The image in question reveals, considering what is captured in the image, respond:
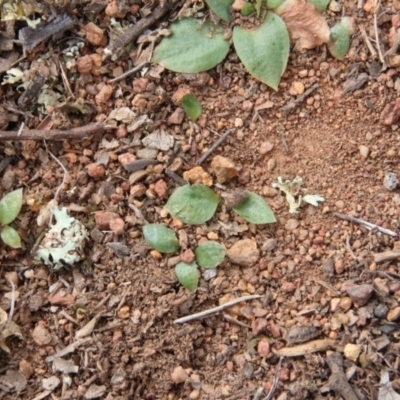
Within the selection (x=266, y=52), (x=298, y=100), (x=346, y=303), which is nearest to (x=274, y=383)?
(x=346, y=303)

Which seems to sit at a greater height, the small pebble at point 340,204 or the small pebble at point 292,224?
the small pebble at point 340,204

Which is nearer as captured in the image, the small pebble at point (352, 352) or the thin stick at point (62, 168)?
the small pebble at point (352, 352)

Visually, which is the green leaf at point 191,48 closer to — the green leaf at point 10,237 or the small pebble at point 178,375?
the green leaf at point 10,237

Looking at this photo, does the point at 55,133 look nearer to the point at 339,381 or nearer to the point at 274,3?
the point at 274,3

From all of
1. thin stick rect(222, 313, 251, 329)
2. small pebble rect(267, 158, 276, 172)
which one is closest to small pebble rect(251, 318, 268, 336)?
thin stick rect(222, 313, 251, 329)

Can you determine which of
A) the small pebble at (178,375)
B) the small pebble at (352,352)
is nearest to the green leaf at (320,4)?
the small pebble at (352,352)
